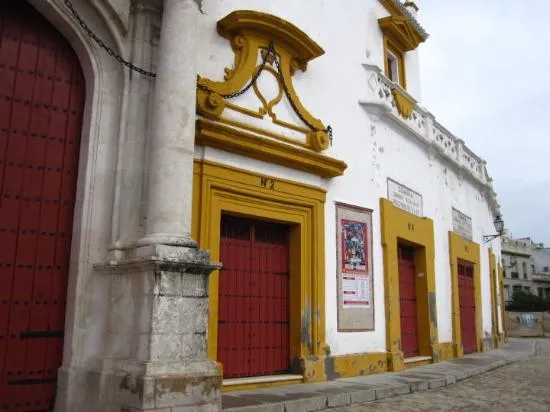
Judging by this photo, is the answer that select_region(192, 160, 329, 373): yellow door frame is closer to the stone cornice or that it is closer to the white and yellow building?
the white and yellow building

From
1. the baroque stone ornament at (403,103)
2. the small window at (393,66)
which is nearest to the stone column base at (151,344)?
the baroque stone ornament at (403,103)

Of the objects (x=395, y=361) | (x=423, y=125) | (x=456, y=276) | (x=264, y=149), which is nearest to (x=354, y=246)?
(x=395, y=361)

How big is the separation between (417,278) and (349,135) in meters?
3.81

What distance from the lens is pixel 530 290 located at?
5178cm

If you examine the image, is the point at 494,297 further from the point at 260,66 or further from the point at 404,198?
the point at 260,66

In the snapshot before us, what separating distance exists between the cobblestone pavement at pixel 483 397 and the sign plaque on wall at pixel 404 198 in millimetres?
3362

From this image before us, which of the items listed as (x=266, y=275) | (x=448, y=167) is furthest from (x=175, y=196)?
(x=448, y=167)

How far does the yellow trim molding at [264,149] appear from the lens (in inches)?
258

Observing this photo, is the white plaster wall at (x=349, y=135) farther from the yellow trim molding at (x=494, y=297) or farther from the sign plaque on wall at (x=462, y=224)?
Result: the yellow trim molding at (x=494, y=297)

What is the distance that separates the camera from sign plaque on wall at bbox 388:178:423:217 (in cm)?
1017

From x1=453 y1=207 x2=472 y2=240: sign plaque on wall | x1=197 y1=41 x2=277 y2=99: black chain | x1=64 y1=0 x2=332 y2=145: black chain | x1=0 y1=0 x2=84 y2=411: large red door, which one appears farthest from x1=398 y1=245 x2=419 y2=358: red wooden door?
x1=0 y1=0 x2=84 y2=411: large red door

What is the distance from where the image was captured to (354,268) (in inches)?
343

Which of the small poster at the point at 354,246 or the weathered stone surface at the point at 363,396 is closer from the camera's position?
the weathered stone surface at the point at 363,396

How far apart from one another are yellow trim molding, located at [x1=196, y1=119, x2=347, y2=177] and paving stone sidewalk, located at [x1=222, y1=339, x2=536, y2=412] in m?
3.00
